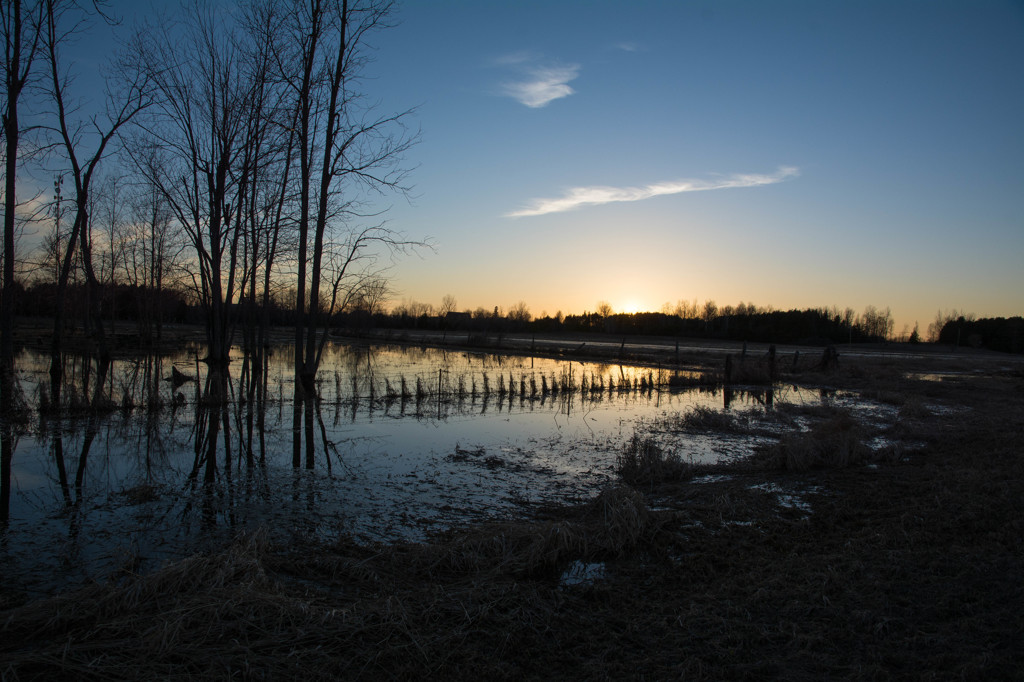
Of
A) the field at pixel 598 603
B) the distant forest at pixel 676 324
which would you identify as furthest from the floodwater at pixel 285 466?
the distant forest at pixel 676 324

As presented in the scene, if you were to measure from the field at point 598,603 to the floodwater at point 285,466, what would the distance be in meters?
0.88

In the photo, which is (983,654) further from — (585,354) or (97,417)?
(585,354)

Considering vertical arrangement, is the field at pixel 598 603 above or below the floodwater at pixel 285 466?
above

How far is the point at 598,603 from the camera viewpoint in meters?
4.61

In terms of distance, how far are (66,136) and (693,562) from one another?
25.1 m

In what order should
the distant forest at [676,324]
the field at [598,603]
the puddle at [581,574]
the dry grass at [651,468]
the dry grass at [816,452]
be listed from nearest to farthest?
the field at [598,603]
the puddle at [581,574]
the dry grass at [651,468]
the dry grass at [816,452]
the distant forest at [676,324]

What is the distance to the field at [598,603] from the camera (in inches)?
139

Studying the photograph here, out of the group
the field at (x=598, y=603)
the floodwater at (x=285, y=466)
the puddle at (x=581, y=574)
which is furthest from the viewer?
the floodwater at (x=285, y=466)

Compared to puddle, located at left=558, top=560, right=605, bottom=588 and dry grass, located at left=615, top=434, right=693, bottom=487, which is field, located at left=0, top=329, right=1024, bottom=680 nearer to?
puddle, located at left=558, top=560, right=605, bottom=588

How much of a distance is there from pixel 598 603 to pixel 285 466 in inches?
251

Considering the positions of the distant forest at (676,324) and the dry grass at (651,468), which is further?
the distant forest at (676,324)

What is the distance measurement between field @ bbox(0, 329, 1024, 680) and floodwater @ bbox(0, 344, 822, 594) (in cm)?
88

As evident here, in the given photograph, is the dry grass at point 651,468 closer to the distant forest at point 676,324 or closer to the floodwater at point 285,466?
the floodwater at point 285,466

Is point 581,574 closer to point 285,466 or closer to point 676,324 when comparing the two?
point 285,466
